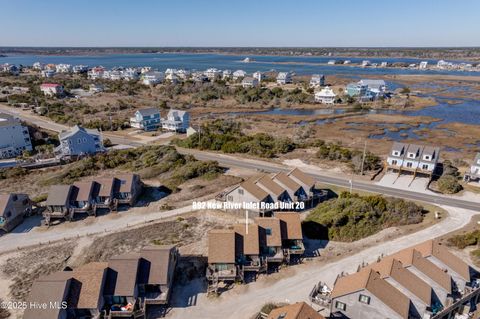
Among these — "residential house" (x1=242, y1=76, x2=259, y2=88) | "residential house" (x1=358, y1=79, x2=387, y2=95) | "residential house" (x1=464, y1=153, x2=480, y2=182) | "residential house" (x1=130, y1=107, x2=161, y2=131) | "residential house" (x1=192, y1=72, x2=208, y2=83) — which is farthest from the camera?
"residential house" (x1=192, y1=72, x2=208, y2=83)

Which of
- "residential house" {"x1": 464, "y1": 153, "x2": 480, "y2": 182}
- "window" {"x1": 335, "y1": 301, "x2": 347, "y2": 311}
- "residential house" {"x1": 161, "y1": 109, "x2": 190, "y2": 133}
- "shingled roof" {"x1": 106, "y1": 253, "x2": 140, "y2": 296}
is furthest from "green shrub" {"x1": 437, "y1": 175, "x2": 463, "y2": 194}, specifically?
"residential house" {"x1": 161, "y1": 109, "x2": 190, "y2": 133}

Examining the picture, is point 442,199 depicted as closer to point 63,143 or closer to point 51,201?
point 51,201

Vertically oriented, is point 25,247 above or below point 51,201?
below

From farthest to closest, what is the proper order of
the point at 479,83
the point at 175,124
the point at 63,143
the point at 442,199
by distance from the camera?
the point at 479,83
the point at 175,124
the point at 63,143
the point at 442,199

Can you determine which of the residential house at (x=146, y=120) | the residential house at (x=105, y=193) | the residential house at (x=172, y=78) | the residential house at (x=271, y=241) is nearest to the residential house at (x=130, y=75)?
the residential house at (x=172, y=78)

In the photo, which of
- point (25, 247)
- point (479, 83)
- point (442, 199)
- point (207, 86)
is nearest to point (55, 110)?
point (207, 86)

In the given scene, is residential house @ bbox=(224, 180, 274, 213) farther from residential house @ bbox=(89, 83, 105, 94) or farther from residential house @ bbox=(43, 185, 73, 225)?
residential house @ bbox=(89, 83, 105, 94)

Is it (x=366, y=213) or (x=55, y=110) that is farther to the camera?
(x=55, y=110)
